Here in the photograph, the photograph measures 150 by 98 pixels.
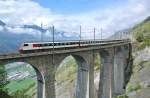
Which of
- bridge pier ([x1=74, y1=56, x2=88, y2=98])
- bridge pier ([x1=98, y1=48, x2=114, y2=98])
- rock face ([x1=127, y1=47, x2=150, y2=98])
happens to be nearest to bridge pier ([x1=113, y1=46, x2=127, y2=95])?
rock face ([x1=127, y1=47, x2=150, y2=98])

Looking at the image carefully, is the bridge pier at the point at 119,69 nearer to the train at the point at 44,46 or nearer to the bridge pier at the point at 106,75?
the bridge pier at the point at 106,75

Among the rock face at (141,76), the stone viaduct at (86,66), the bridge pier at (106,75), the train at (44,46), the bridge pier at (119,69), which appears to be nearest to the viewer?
the stone viaduct at (86,66)

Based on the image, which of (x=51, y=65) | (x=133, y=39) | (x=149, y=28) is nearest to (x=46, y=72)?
(x=51, y=65)

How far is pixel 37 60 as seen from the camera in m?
48.6

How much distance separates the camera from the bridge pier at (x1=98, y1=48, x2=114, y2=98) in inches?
3155

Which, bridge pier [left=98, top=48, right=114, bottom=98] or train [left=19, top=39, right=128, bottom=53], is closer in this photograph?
train [left=19, top=39, right=128, bottom=53]

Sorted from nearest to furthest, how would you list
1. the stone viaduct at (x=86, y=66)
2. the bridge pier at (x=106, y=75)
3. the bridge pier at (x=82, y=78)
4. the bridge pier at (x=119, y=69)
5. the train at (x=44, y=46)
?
the stone viaduct at (x=86, y=66) < the train at (x=44, y=46) < the bridge pier at (x=82, y=78) < the bridge pier at (x=106, y=75) < the bridge pier at (x=119, y=69)

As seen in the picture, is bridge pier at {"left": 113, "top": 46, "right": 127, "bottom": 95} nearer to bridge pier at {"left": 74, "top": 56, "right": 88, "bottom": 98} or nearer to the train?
bridge pier at {"left": 74, "top": 56, "right": 88, "bottom": 98}

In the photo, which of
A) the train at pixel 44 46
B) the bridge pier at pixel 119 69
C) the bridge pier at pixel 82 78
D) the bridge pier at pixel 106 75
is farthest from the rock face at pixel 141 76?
the train at pixel 44 46

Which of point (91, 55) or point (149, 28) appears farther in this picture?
point (149, 28)

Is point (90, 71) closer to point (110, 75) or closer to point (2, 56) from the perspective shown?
point (110, 75)

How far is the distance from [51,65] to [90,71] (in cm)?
Answer: 1727

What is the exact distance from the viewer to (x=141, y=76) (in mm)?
72688

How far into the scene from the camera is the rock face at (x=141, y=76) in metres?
58.3
